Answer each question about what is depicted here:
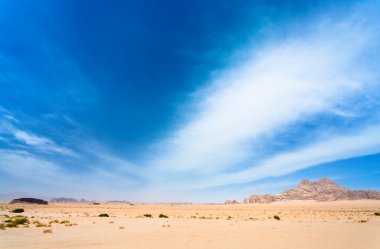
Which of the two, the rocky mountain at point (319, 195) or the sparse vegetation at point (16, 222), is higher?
the rocky mountain at point (319, 195)

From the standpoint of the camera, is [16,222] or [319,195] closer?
[16,222]

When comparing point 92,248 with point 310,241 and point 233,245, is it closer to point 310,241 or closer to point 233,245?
point 233,245

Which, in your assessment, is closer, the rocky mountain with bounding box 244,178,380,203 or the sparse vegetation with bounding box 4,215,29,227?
the sparse vegetation with bounding box 4,215,29,227

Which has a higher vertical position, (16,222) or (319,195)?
(319,195)

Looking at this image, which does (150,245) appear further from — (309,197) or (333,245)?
(309,197)

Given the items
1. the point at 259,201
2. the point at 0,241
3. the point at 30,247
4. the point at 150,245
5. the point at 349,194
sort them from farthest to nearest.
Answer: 1. the point at 259,201
2. the point at 349,194
3. the point at 0,241
4. the point at 150,245
5. the point at 30,247

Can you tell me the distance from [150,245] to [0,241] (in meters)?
8.14

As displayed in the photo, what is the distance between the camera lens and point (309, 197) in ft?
586

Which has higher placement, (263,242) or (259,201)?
(259,201)

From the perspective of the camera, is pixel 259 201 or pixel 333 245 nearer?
pixel 333 245

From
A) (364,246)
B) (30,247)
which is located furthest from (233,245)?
(30,247)

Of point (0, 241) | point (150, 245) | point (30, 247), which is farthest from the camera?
point (0, 241)

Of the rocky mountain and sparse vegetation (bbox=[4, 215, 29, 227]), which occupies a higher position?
the rocky mountain

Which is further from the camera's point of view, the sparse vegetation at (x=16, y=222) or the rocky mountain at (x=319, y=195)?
the rocky mountain at (x=319, y=195)
